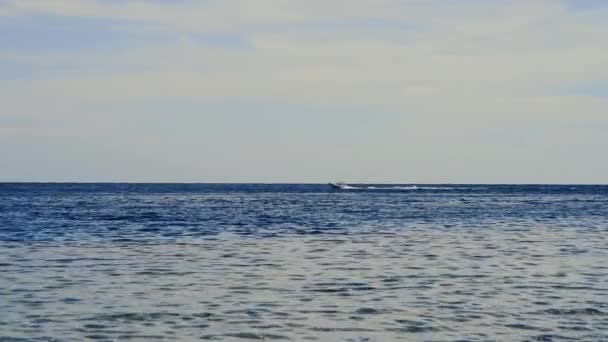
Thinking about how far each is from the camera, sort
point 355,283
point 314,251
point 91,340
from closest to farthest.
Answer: point 91,340 → point 355,283 → point 314,251

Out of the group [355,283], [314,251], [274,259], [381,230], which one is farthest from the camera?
[381,230]

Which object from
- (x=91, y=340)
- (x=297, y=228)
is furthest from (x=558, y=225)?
(x=91, y=340)

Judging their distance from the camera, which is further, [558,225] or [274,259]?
[558,225]

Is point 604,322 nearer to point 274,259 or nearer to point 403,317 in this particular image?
point 403,317

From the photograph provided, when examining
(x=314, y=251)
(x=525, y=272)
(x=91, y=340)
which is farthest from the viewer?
(x=314, y=251)

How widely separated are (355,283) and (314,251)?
10.7m

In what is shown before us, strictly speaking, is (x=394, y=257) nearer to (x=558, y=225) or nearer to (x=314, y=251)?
(x=314, y=251)

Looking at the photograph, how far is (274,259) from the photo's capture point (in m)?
33.4

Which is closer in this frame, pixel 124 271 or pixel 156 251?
pixel 124 271

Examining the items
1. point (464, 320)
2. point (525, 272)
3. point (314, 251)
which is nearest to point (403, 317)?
point (464, 320)

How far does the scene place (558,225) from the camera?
190ft

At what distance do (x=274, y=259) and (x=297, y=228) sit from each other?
20.4 metres

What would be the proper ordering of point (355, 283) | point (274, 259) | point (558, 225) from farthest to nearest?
1. point (558, 225)
2. point (274, 259)
3. point (355, 283)

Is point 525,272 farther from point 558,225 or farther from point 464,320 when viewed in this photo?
point 558,225
